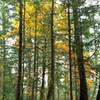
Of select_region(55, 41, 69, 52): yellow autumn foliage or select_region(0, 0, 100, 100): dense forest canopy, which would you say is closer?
select_region(0, 0, 100, 100): dense forest canopy

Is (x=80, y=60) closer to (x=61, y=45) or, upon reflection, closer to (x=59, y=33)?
(x=59, y=33)

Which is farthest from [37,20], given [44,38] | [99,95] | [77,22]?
[99,95]

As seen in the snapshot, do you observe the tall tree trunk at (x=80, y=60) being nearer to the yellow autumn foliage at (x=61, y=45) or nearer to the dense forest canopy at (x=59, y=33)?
the dense forest canopy at (x=59, y=33)

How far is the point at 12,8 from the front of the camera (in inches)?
873

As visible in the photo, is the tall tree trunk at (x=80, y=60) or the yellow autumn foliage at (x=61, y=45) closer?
the tall tree trunk at (x=80, y=60)

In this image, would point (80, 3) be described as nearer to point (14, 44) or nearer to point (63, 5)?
point (63, 5)

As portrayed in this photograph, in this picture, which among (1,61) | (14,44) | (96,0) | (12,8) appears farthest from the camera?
(1,61)

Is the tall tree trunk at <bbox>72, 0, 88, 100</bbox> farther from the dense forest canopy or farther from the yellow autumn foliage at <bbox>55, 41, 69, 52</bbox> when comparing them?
the yellow autumn foliage at <bbox>55, 41, 69, 52</bbox>

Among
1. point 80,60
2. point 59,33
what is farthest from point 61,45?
point 80,60

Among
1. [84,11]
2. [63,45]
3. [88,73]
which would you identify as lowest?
[88,73]

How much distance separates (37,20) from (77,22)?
5064 millimetres

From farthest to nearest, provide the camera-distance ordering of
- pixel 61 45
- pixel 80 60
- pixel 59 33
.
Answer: pixel 61 45
pixel 59 33
pixel 80 60

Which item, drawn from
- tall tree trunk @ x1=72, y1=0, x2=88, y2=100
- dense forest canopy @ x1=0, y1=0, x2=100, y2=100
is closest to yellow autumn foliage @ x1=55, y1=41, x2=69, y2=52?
dense forest canopy @ x1=0, y1=0, x2=100, y2=100

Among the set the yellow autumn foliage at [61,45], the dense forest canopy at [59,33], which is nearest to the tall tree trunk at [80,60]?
the dense forest canopy at [59,33]
